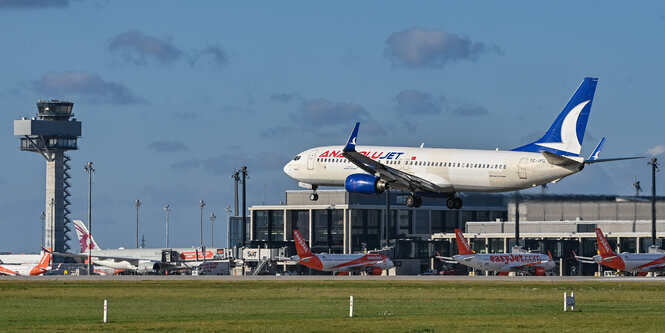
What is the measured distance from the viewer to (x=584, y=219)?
7096 inches

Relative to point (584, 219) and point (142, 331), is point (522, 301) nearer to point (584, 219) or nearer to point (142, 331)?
point (142, 331)

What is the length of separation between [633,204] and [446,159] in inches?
3718

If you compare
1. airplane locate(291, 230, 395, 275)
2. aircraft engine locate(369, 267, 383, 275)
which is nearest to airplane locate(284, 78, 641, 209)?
airplane locate(291, 230, 395, 275)

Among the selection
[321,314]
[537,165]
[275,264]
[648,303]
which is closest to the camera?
[321,314]

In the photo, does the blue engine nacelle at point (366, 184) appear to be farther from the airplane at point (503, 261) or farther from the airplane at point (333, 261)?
the airplane at point (503, 261)

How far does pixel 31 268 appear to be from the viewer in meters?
184

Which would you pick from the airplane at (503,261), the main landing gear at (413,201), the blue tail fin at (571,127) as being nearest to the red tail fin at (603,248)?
the airplane at (503,261)

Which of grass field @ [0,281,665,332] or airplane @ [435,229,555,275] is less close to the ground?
grass field @ [0,281,665,332]

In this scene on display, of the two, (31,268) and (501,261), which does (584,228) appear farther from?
(31,268)

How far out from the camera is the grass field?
5831 cm

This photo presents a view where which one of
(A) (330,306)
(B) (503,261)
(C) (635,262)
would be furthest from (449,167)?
(B) (503,261)

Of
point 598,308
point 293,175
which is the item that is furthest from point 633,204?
point 598,308

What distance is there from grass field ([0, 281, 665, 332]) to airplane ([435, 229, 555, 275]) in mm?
40010

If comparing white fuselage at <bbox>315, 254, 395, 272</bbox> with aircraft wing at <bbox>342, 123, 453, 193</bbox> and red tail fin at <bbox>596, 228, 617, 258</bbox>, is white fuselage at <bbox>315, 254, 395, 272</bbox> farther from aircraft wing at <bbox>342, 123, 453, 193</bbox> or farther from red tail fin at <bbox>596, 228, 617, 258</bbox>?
aircraft wing at <bbox>342, 123, 453, 193</bbox>
